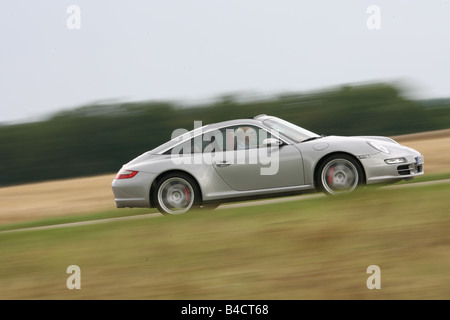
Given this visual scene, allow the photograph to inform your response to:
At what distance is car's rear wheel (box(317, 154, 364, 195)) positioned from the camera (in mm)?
10688

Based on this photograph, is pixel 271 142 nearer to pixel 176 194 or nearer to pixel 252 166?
pixel 252 166

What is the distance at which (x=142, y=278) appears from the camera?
761 cm

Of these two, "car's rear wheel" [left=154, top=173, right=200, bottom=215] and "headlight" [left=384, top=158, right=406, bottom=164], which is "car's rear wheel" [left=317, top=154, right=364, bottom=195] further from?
"car's rear wheel" [left=154, top=173, right=200, bottom=215]

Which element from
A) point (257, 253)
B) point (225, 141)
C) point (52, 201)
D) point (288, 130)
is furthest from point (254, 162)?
point (52, 201)

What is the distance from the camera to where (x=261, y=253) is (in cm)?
796

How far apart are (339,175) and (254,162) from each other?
4.29ft

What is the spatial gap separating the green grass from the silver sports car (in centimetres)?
59

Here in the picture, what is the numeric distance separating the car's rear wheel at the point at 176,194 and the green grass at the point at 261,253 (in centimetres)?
73

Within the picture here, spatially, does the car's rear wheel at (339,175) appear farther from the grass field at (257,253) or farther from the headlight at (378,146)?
the grass field at (257,253)

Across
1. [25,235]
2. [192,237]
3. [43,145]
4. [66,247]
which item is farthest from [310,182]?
[43,145]

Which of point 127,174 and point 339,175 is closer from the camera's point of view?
point 339,175

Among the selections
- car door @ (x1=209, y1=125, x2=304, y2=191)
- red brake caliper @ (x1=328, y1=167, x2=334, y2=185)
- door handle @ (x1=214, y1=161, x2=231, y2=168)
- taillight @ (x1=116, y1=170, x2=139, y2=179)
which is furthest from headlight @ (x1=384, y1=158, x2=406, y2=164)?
taillight @ (x1=116, y1=170, x2=139, y2=179)

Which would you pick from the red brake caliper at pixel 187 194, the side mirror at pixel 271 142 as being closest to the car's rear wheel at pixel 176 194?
the red brake caliper at pixel 187 194

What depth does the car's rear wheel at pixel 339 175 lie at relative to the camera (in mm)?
10688
